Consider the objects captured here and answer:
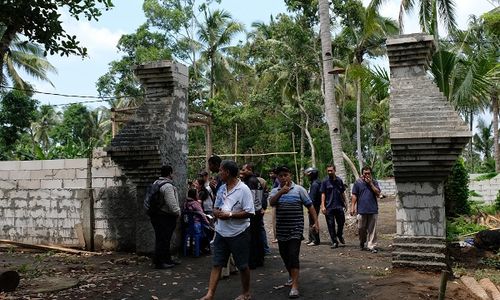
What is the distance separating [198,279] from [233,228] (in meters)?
2.01

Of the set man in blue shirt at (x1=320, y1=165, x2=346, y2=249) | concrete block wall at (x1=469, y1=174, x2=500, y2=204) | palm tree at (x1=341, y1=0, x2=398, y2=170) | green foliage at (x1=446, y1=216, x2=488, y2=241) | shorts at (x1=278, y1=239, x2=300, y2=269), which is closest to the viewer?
shorts at (x1=278, y1=239, x2=300, y2=269)

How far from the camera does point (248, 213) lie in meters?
5.32

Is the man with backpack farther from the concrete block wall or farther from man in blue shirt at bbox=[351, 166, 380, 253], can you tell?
the concrete block wall

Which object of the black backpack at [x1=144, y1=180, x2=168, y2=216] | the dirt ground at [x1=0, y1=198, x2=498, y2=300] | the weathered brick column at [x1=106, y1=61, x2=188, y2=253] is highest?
the weathered brick column at [x1=106, y1=61, x2=188, y2=253]

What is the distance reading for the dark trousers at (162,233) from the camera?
7.57 m

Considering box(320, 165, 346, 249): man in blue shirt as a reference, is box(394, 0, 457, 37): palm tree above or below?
above

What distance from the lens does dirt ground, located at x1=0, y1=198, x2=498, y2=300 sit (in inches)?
231

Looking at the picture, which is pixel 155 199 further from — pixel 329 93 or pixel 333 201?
pixel 329 93

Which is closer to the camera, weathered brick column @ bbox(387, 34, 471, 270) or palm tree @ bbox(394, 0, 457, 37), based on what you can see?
weathered brick column @ bbox(387, 34, 471, 270)

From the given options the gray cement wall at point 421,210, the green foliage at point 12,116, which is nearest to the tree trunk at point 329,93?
the gray cement wall at point 421,210

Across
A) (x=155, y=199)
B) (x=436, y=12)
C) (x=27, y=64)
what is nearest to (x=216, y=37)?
(x=27, y=64)

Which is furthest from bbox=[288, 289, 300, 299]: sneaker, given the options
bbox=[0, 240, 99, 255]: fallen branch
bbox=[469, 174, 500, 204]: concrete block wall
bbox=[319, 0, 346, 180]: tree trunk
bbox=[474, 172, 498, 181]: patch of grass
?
bbox=[469, 174, 500, 204]: concrete block wall

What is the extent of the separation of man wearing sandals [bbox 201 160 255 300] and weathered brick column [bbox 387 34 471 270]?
229 cm

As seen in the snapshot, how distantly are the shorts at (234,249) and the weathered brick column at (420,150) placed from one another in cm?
246
